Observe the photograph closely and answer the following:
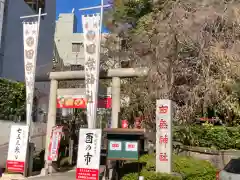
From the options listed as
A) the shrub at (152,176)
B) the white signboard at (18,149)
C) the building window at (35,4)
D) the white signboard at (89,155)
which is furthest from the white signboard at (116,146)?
the building window at (35,4)

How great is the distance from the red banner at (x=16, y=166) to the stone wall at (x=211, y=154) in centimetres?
664

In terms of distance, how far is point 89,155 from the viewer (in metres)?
12.0

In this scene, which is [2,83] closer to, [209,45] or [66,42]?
[209,45]

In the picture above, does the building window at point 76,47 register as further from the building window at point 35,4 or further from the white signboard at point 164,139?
the white signboard at point 164,139

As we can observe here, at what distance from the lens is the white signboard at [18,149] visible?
15.0 m

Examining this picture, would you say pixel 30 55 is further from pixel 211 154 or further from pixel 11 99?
pixel 211 154

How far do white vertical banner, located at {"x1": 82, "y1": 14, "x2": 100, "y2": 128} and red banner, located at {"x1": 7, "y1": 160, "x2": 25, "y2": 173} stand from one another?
11.8 ft

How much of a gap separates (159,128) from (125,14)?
45.7 feet

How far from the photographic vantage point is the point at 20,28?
2644 cm

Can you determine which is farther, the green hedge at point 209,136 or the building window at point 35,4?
the building window at point 35,4

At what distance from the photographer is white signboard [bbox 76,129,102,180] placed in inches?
464

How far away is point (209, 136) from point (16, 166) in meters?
8.32

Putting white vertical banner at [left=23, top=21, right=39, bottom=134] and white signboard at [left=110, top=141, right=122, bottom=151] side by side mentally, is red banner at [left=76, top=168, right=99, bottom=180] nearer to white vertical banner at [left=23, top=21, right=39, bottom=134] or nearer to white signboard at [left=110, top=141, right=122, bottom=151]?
white signboard at [left=110, top=141, right=122, bottom=151]

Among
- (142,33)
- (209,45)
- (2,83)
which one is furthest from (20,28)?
(209,45)
